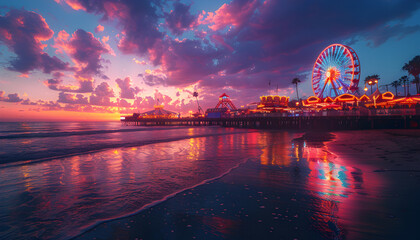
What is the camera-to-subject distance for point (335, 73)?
41.9 meters

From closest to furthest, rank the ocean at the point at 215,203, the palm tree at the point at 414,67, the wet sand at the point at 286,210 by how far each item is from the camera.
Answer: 1. the wet sand at the point at 286,210
2. the ocean at the point at 215,203
3. the palm tree at the point at 414,67

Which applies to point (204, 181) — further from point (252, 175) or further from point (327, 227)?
point (327, 227)

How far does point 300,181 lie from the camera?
6293 mm

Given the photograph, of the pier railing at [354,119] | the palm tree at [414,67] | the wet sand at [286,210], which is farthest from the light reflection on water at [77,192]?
the palm tree at [414,67]

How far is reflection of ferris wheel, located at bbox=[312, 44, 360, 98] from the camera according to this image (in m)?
38.4

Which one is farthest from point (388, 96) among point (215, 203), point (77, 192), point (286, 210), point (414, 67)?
point (77, 192)

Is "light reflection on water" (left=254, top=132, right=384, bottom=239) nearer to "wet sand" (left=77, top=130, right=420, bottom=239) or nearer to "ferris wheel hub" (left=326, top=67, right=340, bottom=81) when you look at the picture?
"wet sand" (left=77, top=130, right=420, bottom=239)

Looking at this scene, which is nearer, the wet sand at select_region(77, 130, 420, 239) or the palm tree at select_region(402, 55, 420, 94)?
the wet sand at select_region(77, 130, 420, 239)

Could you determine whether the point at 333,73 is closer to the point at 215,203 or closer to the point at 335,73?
the point at 335,73

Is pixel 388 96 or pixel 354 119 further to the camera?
pixel 388 96

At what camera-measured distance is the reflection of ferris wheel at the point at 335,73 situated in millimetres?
38406

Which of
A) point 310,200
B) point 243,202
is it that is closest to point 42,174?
point 243,202

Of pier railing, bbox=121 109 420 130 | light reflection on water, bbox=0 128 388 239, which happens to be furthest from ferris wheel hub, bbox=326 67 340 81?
light reflection on water, bbox=0 128 388 239

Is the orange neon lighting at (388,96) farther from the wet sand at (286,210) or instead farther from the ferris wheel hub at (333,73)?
the wet sand at (286,210)
